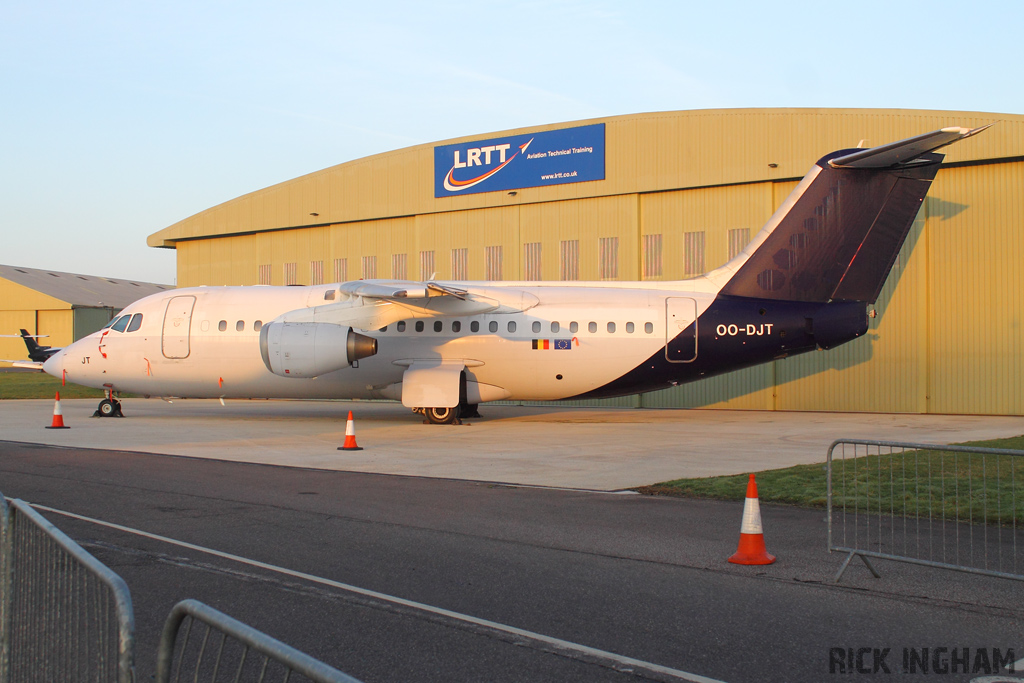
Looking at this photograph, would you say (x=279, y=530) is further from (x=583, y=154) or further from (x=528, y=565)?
(x=583, y=154)

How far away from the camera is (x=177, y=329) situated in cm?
2295

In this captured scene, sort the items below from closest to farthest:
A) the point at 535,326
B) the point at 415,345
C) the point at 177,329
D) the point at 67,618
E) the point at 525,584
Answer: the point at 67,618 < the point at 525,584 < the point at 535,326 < the point at 415,345 < the point at 177,329

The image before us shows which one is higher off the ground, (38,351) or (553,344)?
(553,344)

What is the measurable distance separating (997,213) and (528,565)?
23783 mm

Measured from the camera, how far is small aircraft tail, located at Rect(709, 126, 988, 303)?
19859mm

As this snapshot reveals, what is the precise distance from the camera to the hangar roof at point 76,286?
64.2 m

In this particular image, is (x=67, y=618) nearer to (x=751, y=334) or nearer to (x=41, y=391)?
(x=751, y=334)

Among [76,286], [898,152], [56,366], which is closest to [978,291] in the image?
[898,152]

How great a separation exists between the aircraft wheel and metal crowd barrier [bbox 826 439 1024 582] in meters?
11.6

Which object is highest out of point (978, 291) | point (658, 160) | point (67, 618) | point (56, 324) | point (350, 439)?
point (658, 160)

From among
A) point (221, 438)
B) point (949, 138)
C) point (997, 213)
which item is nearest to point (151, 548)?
point (221, 438)

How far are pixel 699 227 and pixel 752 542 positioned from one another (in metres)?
22.1

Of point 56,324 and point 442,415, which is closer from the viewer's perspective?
point 442,415

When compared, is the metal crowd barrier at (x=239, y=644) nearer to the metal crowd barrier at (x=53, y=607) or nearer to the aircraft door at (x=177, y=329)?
the metal crowd barrier at (x=53, y=607)
